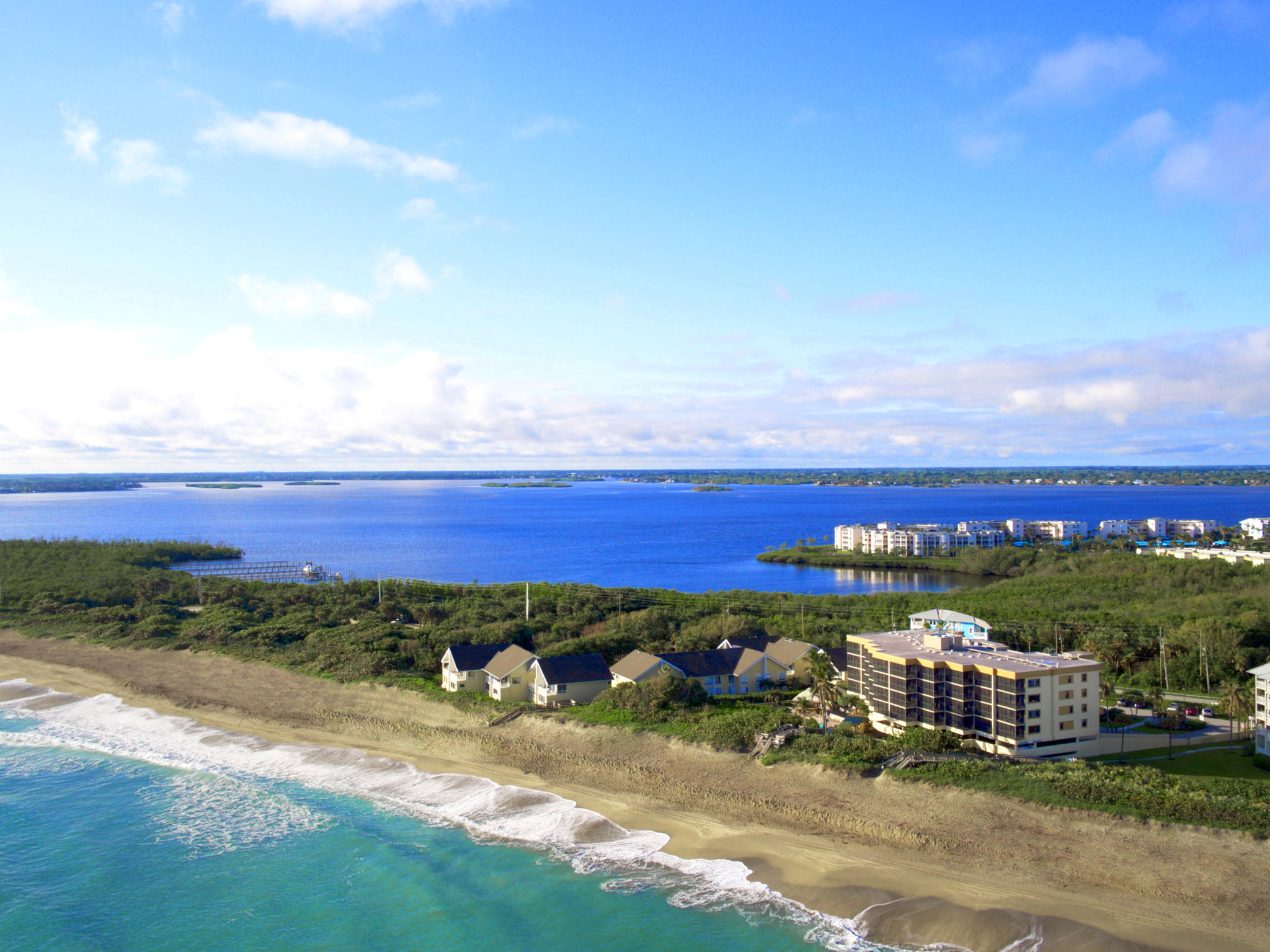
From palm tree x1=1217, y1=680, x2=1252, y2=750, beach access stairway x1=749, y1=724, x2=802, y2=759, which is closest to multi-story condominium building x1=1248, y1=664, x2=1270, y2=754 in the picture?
palm tree x1=1217, y1=680, x2=1252, y2=750

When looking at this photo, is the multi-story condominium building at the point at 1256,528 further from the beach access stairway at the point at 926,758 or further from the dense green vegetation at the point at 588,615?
the beach access stairway at the point at 926,758

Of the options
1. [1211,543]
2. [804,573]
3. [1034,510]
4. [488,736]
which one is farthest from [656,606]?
[1034,510]

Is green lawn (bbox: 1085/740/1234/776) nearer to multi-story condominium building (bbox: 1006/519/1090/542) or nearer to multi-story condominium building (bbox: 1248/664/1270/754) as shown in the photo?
multi-story condominium building (bbox: 1248/664/1270/754)

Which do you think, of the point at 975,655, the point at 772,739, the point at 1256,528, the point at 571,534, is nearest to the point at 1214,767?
the point at 975,655

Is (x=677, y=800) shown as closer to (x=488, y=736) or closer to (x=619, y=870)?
(x=619, y=870)

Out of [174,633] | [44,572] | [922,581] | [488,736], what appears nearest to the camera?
[488,736]

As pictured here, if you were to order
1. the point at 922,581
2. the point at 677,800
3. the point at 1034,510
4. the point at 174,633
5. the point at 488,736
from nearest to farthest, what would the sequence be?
the point at 677,800
the point at 488,736
the point at 174,633
the point at 922,581
the point at 1034,510

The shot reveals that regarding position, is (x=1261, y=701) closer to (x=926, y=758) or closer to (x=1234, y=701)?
(x=1234, y=701)
